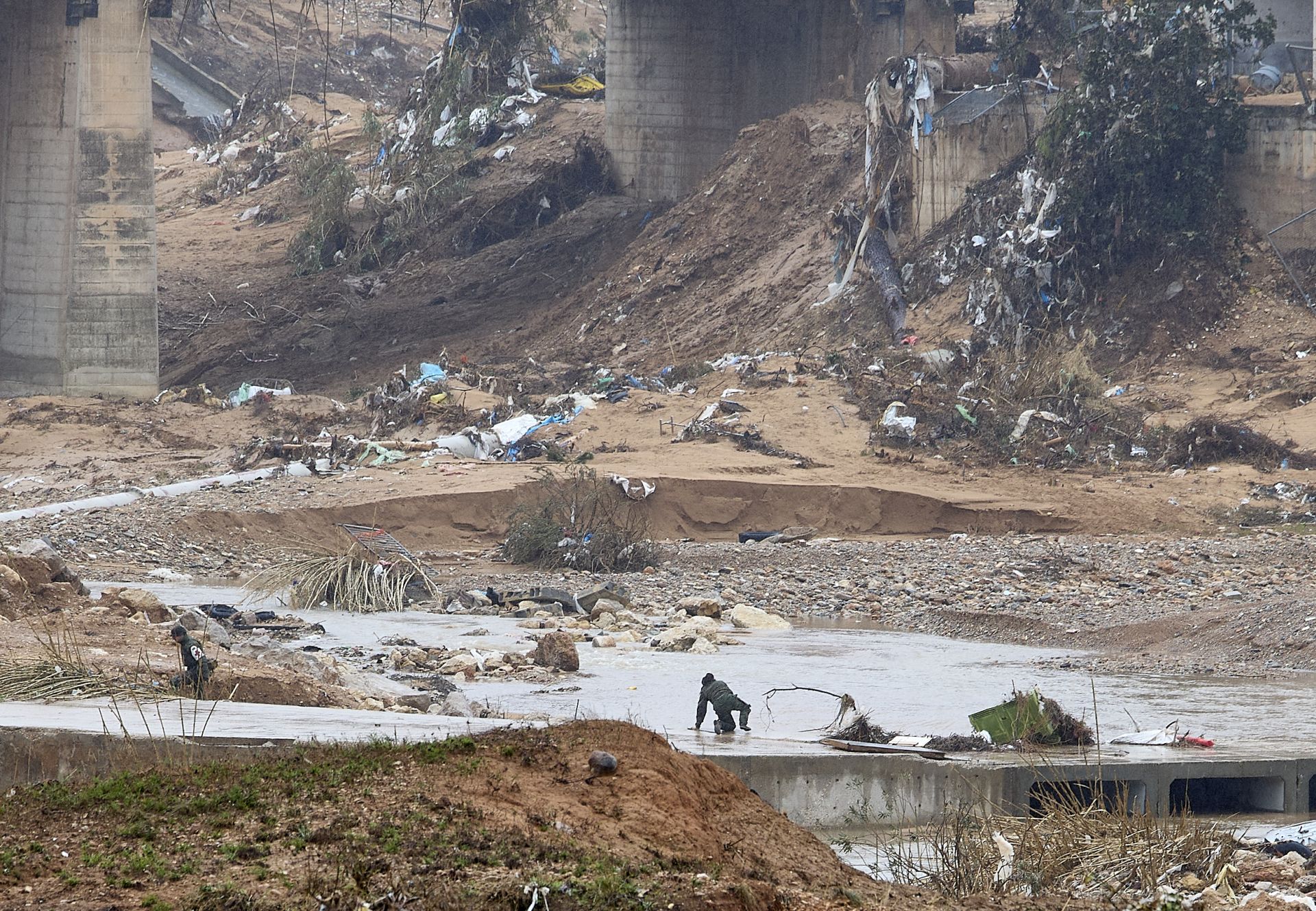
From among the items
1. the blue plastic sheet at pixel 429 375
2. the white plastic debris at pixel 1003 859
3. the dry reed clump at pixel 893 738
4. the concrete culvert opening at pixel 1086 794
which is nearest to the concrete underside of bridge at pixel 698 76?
the blue plastic sheet at pixel 429 375

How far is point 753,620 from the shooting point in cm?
1334

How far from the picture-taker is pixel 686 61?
29781 millimetres

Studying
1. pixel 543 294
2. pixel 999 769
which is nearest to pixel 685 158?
pixel 543 294

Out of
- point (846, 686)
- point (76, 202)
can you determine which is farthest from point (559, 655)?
point (76, 202)

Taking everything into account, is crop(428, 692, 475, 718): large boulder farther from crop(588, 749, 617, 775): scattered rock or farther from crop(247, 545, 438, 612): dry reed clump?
crop(247, 545, 438, 612): dry reed clump

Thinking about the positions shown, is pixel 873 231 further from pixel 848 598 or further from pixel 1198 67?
pixel 848 598

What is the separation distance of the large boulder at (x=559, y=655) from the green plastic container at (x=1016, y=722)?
3130 mm

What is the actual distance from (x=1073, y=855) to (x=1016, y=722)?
2.49 m

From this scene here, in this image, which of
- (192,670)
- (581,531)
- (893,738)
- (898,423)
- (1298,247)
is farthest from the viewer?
(1298,247)

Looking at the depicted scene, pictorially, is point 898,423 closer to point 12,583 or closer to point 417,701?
point 12,583

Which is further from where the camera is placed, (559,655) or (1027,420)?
(1027,420)

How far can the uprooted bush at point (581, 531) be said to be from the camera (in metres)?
15.9

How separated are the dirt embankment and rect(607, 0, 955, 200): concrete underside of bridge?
78.9 feet

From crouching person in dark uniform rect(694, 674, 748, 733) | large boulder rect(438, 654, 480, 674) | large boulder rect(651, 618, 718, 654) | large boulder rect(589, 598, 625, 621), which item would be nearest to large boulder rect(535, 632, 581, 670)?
large boulder rect(438, 654, 480, 674)
